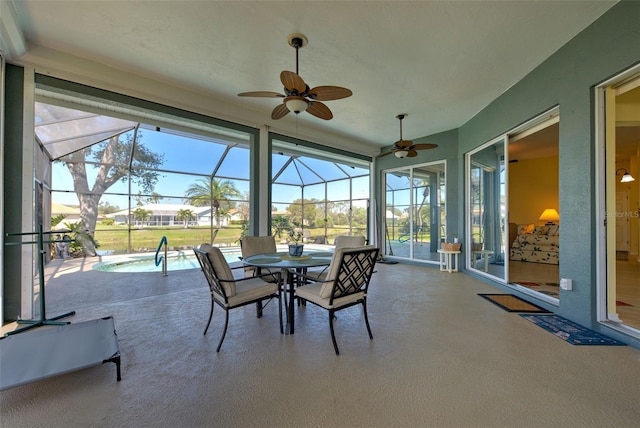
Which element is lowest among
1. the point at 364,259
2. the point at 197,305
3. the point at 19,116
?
the point at 197,305

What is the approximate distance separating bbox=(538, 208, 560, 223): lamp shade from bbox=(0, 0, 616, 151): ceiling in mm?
4942

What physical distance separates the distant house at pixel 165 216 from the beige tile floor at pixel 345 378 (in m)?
5.98

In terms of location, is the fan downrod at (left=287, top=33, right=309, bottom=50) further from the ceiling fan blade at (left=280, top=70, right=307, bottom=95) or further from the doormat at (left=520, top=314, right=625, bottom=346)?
the doormat at (left=520, top=314, right=625, bottom=346)

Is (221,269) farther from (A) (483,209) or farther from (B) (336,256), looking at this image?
(A) (483,209)

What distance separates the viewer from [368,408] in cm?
152

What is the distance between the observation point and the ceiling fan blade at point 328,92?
2.54 metres

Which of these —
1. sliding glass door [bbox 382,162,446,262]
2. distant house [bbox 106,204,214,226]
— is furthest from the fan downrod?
distant house [bbox 106,204,214,226]

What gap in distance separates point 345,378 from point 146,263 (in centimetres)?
715

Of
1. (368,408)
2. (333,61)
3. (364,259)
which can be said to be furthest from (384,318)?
(333,61)

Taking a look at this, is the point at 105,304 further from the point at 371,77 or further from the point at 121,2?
the point at 371,77

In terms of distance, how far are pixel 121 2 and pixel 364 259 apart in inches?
124

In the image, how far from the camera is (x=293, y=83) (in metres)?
2.46

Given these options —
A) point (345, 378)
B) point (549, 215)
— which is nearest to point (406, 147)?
point (345, 378)

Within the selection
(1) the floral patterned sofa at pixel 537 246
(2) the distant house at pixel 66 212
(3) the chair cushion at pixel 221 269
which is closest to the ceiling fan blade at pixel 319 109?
(3) the chair cushion at pixel 221 269
